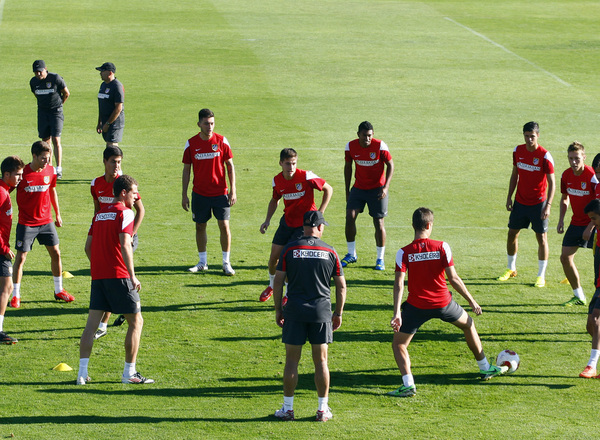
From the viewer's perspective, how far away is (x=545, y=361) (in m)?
10.5

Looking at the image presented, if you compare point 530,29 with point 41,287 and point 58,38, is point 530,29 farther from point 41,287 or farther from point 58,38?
point 41,287

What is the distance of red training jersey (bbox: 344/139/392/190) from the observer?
46.0 ft

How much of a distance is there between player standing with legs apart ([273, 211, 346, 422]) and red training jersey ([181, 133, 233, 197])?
16.4ft

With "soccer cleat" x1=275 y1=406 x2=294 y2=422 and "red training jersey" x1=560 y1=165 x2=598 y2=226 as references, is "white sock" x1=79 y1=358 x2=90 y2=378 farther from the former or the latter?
"red training jersey" x1=560 y1=165 x2=598 y2=226

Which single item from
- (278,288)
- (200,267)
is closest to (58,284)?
(200,267)

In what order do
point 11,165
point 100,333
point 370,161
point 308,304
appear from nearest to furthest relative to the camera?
1. point 308,304
2. point 11,165
3. point 100,333
4. point 370,161

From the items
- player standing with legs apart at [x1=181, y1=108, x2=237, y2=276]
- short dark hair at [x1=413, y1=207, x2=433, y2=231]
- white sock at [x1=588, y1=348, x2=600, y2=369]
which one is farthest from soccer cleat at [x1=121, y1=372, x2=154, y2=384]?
white sock at [x1=588, y1=348, x2=600, y2=369]

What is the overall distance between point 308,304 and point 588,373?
11.7 feet

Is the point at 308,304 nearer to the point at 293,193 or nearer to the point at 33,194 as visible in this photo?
the point at 293,193

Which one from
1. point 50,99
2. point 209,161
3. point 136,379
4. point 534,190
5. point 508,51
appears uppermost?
point 508,51

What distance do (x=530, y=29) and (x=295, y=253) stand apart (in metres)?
36.5

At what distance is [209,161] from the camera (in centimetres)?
1355

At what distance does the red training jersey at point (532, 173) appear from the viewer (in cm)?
1314

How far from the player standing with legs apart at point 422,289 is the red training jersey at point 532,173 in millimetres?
4401
